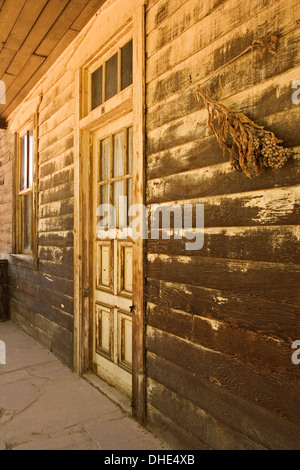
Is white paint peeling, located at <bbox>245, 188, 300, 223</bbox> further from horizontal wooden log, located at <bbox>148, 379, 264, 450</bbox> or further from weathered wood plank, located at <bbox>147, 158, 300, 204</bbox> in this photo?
horizontal wooden log, located at <bbox>148, 379, 264, 450</bbox>

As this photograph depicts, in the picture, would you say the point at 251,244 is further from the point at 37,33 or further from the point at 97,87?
the point at 37,33

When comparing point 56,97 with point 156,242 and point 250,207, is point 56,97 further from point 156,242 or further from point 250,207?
point 250,207

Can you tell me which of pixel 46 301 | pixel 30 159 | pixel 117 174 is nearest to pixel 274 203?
pixel 117 174

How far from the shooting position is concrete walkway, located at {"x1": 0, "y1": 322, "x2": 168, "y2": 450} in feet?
7.75

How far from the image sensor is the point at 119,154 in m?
3.14

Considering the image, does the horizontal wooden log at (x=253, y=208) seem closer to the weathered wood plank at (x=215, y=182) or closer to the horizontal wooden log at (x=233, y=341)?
the weathered wood plank at (x=215, y=182)

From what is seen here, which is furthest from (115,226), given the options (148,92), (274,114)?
(274,114)

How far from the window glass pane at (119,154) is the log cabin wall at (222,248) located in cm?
67

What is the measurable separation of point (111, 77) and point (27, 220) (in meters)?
3.18

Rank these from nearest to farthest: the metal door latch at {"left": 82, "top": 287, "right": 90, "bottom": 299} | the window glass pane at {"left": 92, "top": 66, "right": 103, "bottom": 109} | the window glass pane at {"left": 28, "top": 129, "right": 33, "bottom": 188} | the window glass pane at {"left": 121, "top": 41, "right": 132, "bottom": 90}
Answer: the window glass pane at {"left": 121, "top": 41, "right": 132, "bottom": 90} < the window glass pane at {"left": 92, "top": 66, "right": 103, "bottom": 109} < the metal door latch at {"left": 82, "top": 287, "right": 90, "bottom": 299} < the window glass pane at {"left": 28, "top": 129, "right": 33, "bottom": 188}

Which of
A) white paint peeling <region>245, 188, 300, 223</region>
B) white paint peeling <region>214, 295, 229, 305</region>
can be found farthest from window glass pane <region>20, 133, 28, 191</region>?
white paint peeling <region>245, 188, 300, 223</region>

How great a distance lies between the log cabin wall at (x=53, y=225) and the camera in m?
3.79

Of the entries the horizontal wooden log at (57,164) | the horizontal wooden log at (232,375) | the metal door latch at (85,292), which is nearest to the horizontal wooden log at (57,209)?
the horizontal wooden log at (57,164)

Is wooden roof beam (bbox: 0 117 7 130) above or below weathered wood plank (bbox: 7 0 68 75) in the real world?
below
